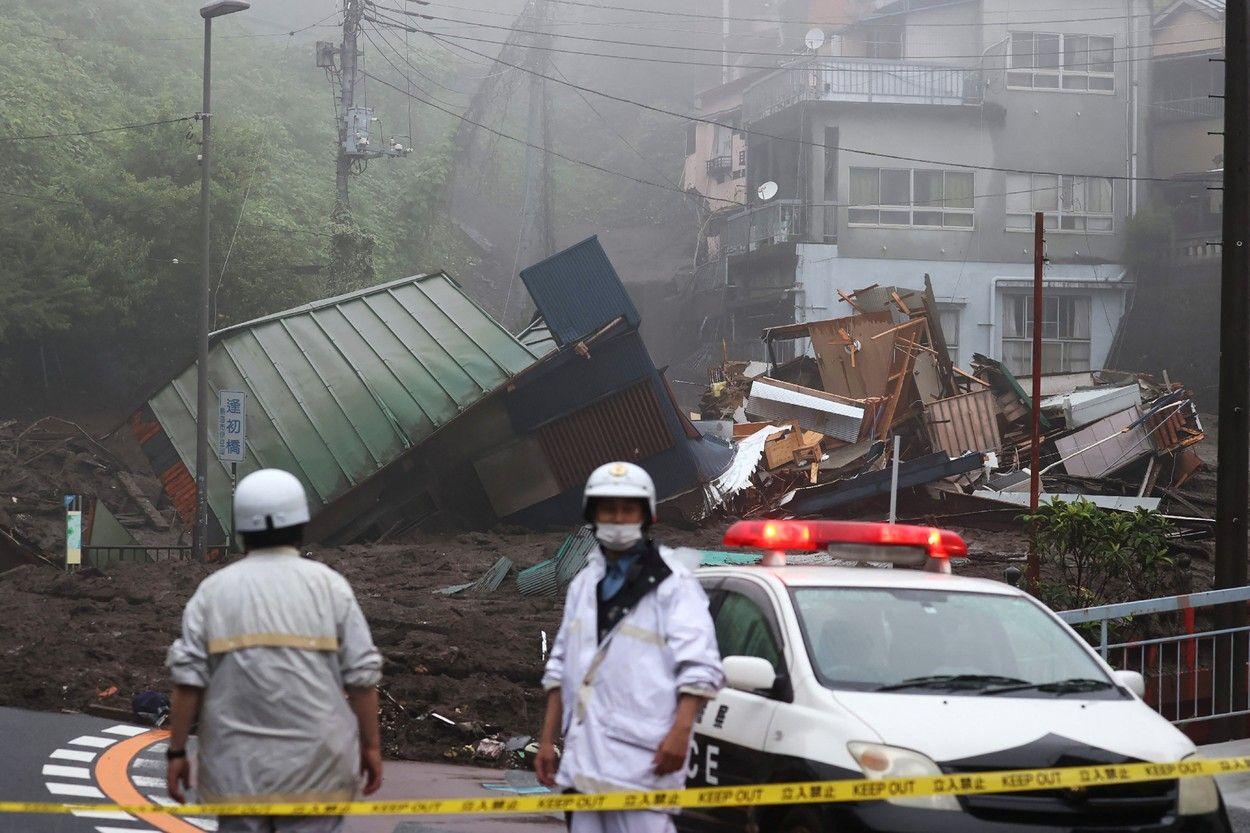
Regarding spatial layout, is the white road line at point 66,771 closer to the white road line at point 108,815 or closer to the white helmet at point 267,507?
the white road line at point 108,815

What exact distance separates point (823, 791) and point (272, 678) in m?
1.97

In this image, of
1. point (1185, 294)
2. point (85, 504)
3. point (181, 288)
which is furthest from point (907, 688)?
point (1185, 294)

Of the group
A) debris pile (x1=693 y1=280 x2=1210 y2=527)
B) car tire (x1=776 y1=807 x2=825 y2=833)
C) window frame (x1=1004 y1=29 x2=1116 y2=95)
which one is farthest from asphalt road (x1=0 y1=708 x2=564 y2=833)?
window frame (x1=1004 y1=29 x2=1116 y2=95)

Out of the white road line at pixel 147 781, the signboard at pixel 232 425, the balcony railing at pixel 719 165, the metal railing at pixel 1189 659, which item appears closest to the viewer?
the white road line at pixel 147 781

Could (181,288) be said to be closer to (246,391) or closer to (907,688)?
(246,391)

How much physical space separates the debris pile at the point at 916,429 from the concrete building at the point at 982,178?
536 inches

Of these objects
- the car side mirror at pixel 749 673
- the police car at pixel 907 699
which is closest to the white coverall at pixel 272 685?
the car side mirror at pixel 749 673

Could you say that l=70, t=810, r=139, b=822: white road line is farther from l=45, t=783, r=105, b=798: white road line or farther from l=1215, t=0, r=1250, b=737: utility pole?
l=1215, t=0, r=1250, b=737: utility pole

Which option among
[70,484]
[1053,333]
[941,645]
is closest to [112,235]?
[70,484]

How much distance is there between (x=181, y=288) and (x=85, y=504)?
45.4 feet

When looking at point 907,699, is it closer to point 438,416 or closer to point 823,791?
point 823,791

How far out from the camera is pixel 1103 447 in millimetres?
27922

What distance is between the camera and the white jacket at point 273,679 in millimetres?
4043

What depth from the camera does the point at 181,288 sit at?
132 ft
